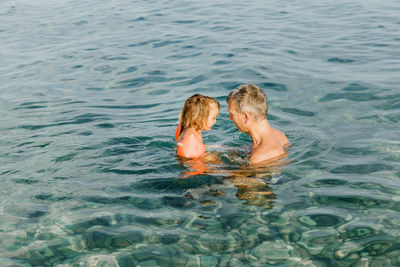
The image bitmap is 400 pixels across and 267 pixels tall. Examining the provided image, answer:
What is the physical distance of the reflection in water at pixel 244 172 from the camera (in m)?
5.30

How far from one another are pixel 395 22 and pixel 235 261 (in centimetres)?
1197

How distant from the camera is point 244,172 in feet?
19.3

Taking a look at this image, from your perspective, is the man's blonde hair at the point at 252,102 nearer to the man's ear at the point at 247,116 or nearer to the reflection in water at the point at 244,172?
the man's ear at the point at 247,116

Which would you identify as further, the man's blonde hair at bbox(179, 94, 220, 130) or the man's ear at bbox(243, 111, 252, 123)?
the man's blonde hair at bbox(179, 94, 220, 130)

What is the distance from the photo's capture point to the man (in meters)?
6.05

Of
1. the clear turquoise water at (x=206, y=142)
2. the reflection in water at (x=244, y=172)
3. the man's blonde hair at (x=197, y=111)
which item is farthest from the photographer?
the man's blonde hair at (x=197, y=111)

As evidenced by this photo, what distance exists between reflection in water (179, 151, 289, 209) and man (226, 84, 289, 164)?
11cm

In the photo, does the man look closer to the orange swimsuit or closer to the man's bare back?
the man's bare back

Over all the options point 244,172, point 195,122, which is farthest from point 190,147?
point 244,172

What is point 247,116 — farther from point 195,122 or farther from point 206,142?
point 206,142

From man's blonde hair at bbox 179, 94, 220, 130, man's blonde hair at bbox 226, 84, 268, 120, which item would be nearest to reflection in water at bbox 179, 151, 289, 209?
man's blonde hair at bbox 179, 94, 220, 130

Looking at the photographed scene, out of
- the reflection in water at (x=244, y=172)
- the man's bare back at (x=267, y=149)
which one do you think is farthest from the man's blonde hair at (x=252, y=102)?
the reflection in water at (x=244, y=172)

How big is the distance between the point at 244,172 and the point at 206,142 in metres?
1.59

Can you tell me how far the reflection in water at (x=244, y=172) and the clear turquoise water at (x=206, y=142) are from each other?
0.09 feet
